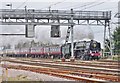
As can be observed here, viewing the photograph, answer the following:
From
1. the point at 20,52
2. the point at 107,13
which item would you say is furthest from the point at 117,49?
the point at 20,52

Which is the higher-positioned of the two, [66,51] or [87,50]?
[87,50]

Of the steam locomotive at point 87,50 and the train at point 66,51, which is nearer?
the steam locomotive at point 87,50

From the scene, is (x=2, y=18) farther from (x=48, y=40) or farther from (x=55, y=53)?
(x=48, y=40)

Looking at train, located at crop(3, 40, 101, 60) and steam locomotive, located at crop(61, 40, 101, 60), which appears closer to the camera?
steam locomotive, located at crop(61, 40, 101, 60)

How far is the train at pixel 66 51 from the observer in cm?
5294

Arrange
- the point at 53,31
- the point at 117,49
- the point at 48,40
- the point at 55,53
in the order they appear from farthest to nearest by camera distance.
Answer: the point at 48,40
the point at 55,53
the point at 117,49
the point at 53,31

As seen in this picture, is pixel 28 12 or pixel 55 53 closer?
pixel 28 12

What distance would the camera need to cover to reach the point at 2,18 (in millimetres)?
51719

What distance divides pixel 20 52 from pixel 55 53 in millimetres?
22548

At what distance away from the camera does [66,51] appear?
59.9 metres

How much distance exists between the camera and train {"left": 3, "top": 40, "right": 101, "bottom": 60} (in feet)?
174

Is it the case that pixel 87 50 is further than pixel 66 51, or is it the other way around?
pixel 66 51

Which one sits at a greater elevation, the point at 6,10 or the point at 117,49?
the point at 6,10

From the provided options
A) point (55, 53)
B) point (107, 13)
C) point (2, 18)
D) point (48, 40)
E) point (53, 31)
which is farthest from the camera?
point (48, 40)
